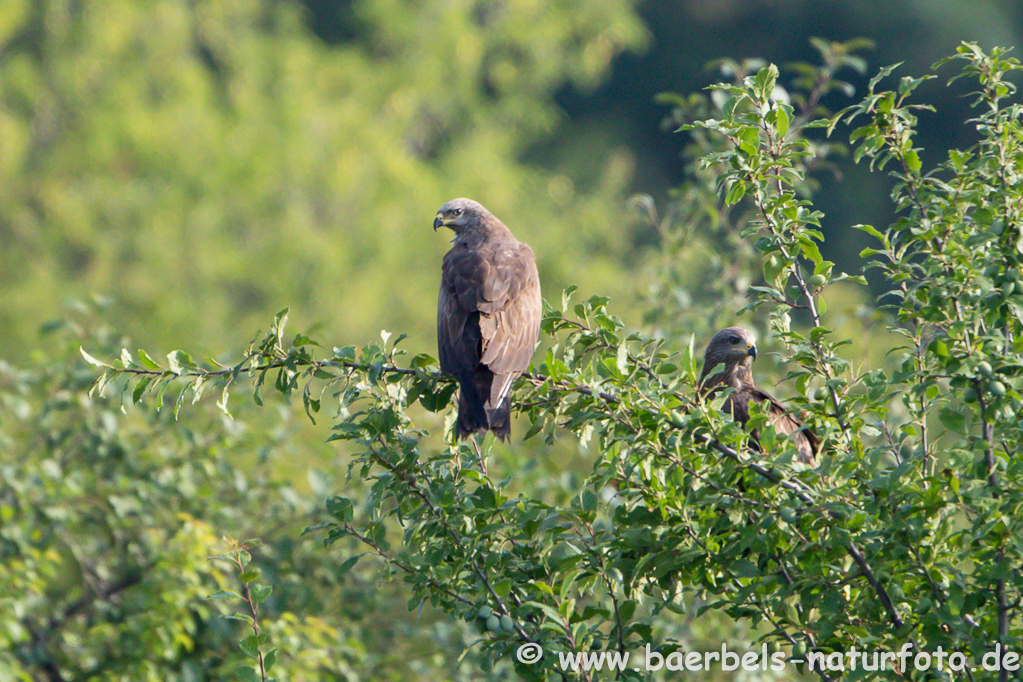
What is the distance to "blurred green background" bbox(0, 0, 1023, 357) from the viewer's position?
49.5 feet

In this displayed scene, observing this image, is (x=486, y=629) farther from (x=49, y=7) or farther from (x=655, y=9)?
(x=655, y=9)

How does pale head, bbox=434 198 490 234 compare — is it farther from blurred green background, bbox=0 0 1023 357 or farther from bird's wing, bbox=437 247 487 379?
blurred green background, bbox=0 0 1023 357

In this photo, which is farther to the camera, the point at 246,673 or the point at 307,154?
the point at 307,154

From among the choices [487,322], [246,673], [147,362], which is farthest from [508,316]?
[246,673]

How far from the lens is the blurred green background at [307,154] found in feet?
49.5

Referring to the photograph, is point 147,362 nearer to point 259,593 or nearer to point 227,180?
point 259,593

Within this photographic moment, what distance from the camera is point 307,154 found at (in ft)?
54.1

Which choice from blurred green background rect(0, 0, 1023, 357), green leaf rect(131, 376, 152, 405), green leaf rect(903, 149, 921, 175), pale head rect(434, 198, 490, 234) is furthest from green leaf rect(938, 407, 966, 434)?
blurred green background rect(0, 0, 1023, 357)

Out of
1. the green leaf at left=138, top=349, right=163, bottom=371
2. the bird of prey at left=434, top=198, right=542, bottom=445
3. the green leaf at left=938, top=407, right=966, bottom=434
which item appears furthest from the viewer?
the bird of prey at left=434, top=198, right=542, bottom=445

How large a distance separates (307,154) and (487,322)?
43.8ft

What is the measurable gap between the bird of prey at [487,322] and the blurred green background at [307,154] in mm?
7298

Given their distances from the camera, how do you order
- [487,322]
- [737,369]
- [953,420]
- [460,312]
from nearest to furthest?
[953,420] → [487,322] → [460,312] → [737,369]

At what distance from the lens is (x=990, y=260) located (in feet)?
8.24

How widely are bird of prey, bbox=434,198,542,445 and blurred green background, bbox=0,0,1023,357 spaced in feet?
23.9
